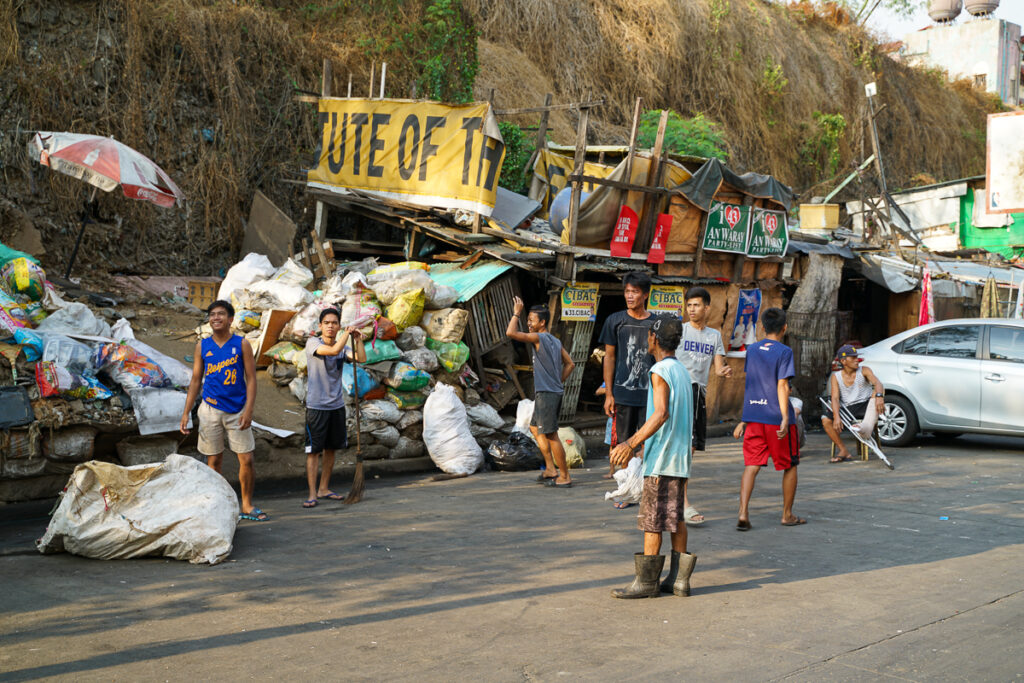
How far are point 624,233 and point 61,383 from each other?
7.77 metres

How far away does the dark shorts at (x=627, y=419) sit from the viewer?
27.1 feet

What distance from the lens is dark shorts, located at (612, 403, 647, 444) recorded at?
8.25 metres

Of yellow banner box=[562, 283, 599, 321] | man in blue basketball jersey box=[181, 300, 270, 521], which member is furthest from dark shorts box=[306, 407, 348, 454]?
yellow banner box=[562, 283, 599, 321]

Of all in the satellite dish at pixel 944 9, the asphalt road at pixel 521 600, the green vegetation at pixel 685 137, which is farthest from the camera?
the satellite dish at pixel 944 9

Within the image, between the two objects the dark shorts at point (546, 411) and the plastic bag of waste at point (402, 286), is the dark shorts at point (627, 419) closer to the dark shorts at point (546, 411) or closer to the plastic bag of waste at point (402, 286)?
the dark shorts at point (546, 411)

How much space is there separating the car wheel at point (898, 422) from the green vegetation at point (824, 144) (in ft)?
52.0

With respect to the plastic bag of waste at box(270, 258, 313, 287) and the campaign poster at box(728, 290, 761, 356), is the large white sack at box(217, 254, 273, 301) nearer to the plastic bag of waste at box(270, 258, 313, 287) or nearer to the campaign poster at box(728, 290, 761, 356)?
the plastic bag of waste at box(270, 258, 313, 287)

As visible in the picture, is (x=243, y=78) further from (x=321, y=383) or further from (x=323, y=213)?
(x=321, y=383)

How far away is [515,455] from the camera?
10234 mm

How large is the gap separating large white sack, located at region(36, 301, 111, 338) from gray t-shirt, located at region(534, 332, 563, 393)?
4405mm

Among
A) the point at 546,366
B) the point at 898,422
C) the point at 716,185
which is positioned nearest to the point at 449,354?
the point at 546,366

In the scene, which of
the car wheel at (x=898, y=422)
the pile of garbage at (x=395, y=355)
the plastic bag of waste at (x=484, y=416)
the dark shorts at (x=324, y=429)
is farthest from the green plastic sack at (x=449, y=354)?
the car wheel at (x=898, y=422)

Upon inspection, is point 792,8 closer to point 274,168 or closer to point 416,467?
point 274,168

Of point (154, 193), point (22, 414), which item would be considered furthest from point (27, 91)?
point (22, 414)
